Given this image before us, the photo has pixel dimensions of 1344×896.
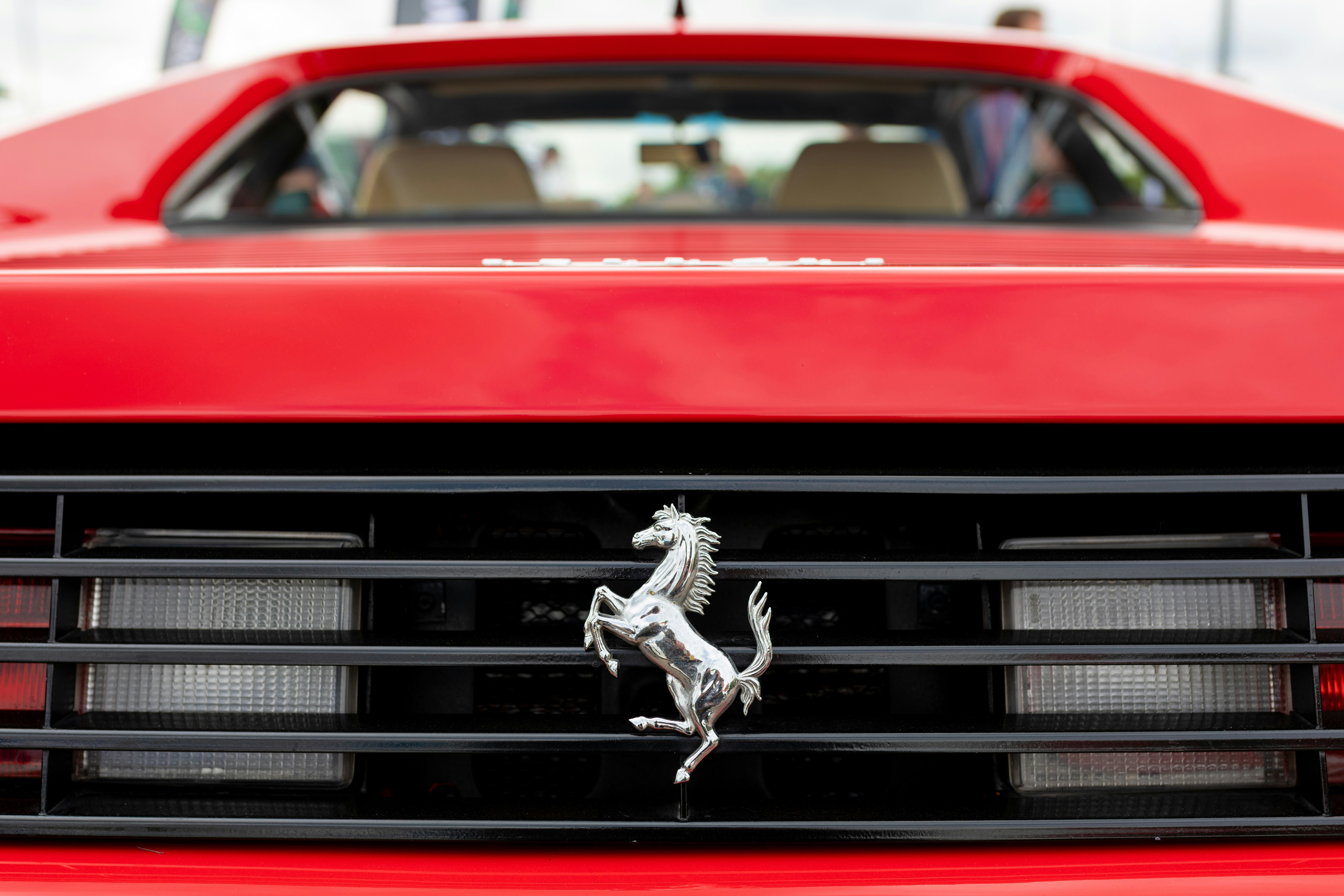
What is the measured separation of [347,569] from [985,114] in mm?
1883

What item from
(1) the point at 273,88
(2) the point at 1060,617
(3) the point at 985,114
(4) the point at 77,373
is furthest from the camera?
(3) the point at 985,114

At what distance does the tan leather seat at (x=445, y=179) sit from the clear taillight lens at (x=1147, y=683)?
58.0 inches

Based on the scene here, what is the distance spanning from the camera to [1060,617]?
1.03 m

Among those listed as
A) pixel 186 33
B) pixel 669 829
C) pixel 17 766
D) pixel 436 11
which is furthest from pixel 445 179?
pixel 186 33

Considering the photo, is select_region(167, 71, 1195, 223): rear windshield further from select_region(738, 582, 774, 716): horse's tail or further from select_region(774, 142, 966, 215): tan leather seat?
select_region(738, 582, 774, 716): horse's tail

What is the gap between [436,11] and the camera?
29.0 feet

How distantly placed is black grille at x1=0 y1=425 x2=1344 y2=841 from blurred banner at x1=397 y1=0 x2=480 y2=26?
8.58 m

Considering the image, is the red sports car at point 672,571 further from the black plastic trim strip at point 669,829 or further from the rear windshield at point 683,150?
the rear windshield at point 683,150

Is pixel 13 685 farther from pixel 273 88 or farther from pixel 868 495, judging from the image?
pixel 273 88

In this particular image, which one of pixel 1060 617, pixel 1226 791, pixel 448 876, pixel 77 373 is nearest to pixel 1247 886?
pixel 1226 791

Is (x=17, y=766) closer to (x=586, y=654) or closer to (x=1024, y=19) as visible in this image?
(x=586, y=654)

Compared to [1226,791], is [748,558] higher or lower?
higher

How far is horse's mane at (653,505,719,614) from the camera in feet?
3.10

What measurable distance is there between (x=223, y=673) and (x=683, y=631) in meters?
0.48
